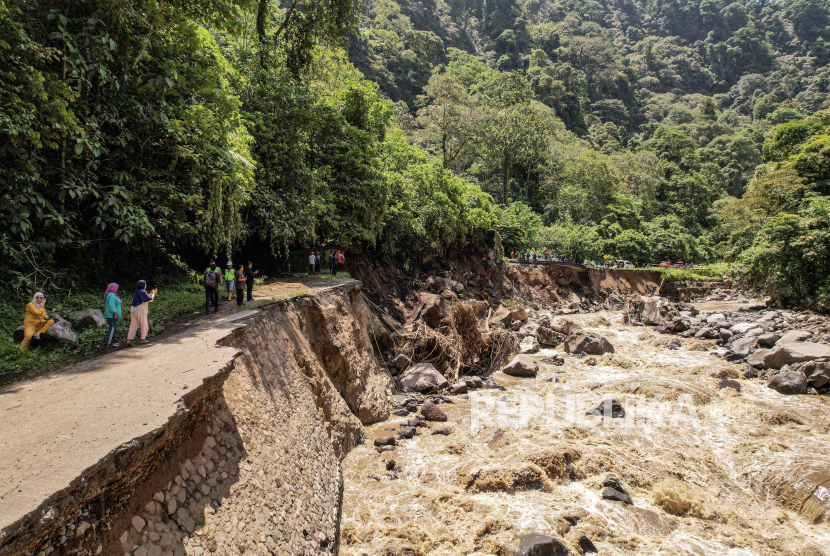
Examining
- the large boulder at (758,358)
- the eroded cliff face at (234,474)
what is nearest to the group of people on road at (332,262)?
the eroded cliff face at (234,474)

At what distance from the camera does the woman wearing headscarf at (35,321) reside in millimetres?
7203

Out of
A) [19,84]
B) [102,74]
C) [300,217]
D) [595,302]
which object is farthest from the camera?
[595,302]

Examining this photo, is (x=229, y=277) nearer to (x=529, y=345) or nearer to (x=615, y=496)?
(x=615, y=496)

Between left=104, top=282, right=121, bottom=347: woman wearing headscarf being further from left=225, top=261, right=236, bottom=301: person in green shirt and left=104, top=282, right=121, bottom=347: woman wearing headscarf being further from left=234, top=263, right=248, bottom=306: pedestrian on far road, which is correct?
left=225, top=261, right=236, bottom=301: person in green shirt

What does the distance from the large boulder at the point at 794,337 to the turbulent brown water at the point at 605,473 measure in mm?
4813

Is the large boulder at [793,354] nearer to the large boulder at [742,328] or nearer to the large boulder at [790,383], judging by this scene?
the large boulder at [790,383]

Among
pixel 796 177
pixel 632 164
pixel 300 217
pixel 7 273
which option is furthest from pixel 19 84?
pixel 632 164

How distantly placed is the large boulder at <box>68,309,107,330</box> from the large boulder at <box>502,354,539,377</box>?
1354 centimetres

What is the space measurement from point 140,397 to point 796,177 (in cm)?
3743

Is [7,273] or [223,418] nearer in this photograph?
[223,418]

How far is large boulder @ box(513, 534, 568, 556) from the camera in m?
6.54

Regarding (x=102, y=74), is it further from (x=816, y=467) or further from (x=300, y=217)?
(x=816, y=467)

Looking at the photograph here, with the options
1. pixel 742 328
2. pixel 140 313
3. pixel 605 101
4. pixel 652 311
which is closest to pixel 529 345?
pixel 742 328

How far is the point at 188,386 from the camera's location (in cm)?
508
